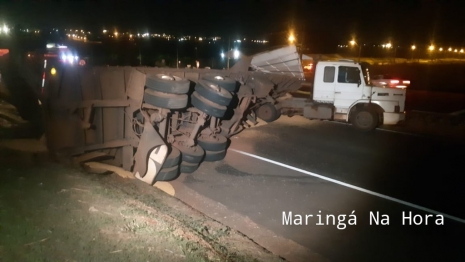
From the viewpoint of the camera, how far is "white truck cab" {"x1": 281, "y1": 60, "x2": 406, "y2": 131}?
46.3 feet

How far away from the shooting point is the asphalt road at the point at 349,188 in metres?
6.24

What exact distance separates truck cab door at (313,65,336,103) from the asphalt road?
164 centimetres

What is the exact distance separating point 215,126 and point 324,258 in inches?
209

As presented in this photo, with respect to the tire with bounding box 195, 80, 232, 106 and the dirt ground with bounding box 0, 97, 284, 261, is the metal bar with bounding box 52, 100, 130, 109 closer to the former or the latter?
the dirt ground with bounding box 0, 97, 284, 261

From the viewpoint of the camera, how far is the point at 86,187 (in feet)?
19.2

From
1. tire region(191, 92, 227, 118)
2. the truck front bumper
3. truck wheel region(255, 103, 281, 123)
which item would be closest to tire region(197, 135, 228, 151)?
tire region(191, 92, 227, 118)

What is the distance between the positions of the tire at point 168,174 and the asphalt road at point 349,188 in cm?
44

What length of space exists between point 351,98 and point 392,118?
→ 1490 mm

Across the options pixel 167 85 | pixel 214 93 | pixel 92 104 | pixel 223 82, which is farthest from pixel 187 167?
pixel 92 104

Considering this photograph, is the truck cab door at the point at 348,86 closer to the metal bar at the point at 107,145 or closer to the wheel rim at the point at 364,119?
the wheel rim at the point at 364,119

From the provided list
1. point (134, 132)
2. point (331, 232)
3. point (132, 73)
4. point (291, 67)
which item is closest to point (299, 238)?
point (331, 232)

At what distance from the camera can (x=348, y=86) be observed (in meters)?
14.4

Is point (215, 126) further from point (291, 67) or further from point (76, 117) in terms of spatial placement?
point (291, 67)

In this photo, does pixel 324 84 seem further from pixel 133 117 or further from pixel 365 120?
pixel 133 117
